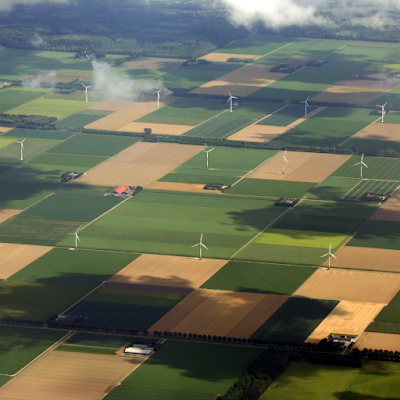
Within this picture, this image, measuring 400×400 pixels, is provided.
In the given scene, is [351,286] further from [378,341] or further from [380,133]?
[380,133]

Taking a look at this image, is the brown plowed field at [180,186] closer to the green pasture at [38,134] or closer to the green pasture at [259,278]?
the green pasture at [259,278]

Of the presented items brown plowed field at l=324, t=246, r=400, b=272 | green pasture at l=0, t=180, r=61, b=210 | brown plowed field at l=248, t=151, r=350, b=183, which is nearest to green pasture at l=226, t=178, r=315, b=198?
brown plowed field at l=248, t=151, r=350, b=183

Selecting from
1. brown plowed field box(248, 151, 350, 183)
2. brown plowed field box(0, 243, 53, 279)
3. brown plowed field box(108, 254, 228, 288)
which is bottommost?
brown plowed field box(108, 254, 228, 288)

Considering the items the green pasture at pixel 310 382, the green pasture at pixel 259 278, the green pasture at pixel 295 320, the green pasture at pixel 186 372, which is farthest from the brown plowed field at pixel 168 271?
the green pasture at pixel 310 382

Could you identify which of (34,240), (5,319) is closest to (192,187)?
(34,240)

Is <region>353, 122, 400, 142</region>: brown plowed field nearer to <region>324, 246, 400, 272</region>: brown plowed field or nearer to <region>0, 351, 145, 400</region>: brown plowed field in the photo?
<region>324, 246, 400, 272</region>: brown plowed field

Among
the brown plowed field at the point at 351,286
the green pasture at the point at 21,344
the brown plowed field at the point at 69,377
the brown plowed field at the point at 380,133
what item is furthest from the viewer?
the brown plowed field at the point at 380,133

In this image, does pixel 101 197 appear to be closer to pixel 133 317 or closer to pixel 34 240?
pixel 34 240
